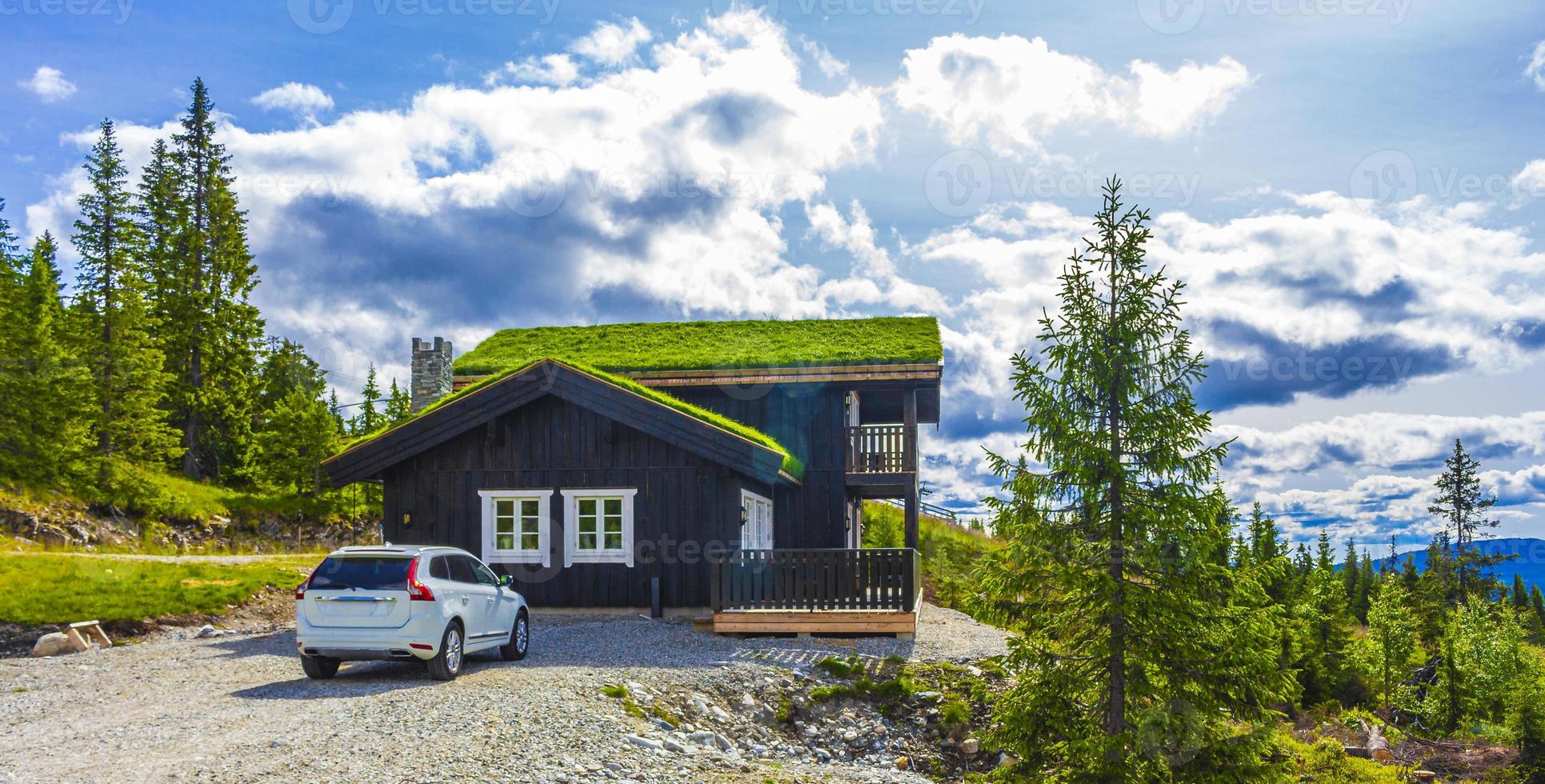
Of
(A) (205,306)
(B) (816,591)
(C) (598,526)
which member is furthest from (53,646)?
(A) (205,306)

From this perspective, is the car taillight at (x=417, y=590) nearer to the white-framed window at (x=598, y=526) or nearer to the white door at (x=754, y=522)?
the white-framed window at (x=598, y=526)

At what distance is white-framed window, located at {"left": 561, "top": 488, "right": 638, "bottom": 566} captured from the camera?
19312 millimetres

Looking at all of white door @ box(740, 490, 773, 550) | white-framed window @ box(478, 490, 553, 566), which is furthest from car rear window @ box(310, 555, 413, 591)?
white door @ box(740, 490, 773, 550)

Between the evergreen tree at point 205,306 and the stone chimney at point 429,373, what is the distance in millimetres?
28439

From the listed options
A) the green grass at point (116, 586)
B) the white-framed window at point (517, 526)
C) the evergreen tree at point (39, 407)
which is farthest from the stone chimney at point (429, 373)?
the evergreen tree at point (39, 407)

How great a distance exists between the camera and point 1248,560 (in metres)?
9.04

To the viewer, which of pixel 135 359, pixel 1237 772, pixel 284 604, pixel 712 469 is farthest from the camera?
pixel 135 359

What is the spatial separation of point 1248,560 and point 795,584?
942 centimetres

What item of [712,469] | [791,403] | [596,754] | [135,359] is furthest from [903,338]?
[135,359]

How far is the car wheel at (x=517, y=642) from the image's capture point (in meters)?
14.5

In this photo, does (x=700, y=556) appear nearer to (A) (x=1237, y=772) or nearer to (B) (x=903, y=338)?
(B) (x=903, y=338)

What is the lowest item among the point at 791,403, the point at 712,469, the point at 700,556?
the point at 700,556

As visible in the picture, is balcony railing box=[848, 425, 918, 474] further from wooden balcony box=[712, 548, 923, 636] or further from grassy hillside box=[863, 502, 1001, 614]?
wooden balcony box=[712, 548, 923, 636]

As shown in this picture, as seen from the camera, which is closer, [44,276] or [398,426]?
[398,426]
